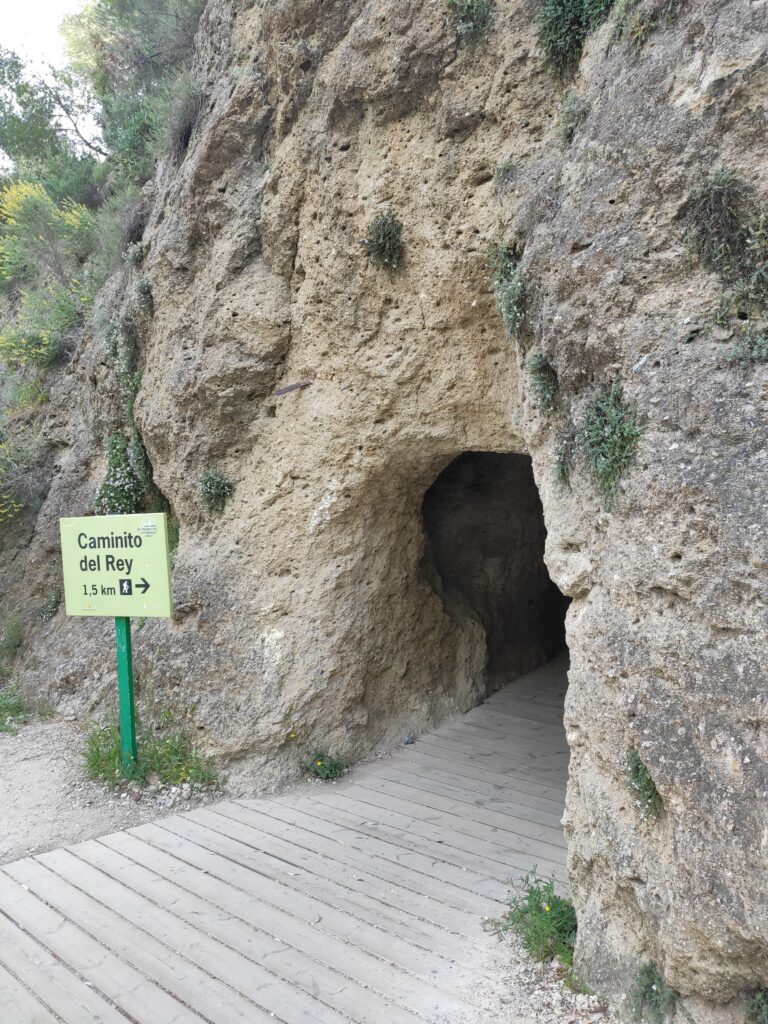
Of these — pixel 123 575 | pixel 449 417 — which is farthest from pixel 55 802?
pixel 449 417

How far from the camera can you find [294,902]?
4102 mm

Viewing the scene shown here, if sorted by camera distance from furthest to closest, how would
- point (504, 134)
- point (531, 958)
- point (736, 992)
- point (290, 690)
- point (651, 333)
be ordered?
point (290, 690)
point (504, 134)
point (531, 958)
point (651, 333)
point (736, 992)

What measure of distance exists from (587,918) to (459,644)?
3.64 meters

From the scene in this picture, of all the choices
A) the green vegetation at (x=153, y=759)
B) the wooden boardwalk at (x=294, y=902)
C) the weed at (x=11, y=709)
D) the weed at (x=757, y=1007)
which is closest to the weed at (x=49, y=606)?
the weed at (x=11, y=709)

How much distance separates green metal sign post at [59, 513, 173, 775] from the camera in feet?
17.7

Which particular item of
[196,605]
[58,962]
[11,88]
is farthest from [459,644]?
[11,88]

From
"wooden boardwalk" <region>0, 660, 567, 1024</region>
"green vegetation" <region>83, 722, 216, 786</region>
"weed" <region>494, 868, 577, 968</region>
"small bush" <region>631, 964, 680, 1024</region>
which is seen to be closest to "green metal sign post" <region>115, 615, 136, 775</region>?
"green vegetation" <region>83, 722, 216, 786</region>

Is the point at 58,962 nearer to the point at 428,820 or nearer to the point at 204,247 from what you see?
the point at 428,820

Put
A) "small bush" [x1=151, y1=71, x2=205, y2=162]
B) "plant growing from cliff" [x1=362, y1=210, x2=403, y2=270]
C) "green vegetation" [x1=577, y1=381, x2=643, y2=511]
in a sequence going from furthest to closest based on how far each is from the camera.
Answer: "small bush" [x1=151, y1=71, x2=205, y2=162]
"plant growing from cliff" [x1=362, y1=210, x2=403, y2=270]
"green vegetation" [x1=577, y1=381, x2=643, y2=511]

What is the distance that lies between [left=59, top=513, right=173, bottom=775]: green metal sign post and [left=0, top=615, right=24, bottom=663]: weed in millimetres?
2623

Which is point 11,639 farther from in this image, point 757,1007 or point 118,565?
point 757,1007

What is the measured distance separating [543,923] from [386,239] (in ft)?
13.3

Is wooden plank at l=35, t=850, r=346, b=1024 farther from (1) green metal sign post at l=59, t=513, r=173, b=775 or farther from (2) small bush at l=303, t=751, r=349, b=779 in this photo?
(2) small bush at l=303, t=751, r=349, b=779

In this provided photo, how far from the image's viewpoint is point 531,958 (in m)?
3.52
